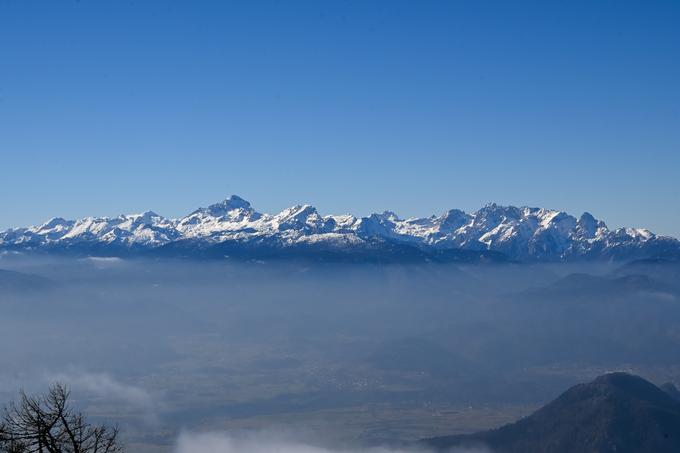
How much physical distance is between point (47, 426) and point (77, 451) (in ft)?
4.30

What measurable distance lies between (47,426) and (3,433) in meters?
1.51

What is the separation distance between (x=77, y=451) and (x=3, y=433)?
101 inches

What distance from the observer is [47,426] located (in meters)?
29.8

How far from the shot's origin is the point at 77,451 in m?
29.8

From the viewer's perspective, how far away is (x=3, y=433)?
2980 cm
